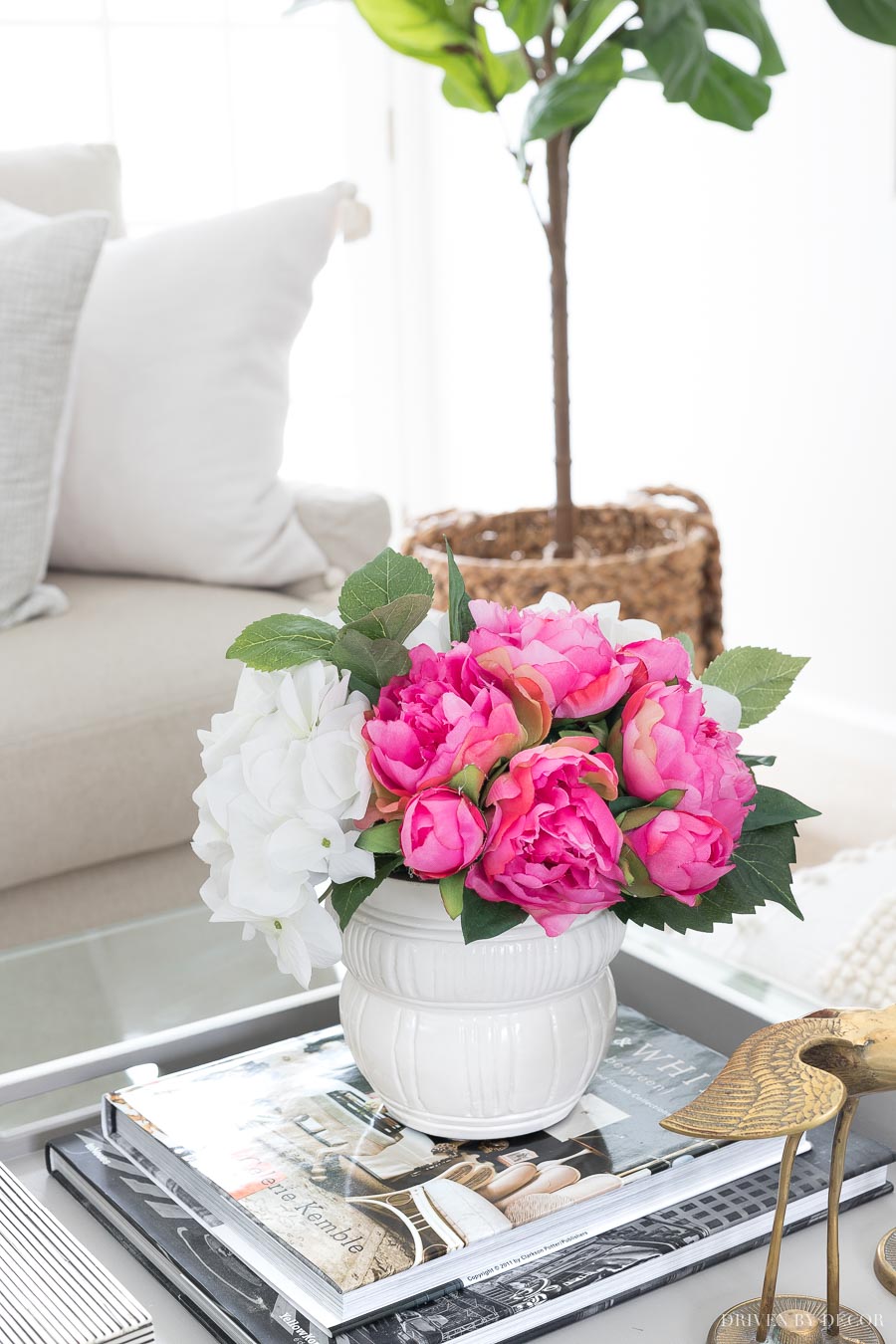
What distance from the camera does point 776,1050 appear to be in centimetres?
53

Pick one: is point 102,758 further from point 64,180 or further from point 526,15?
point 526,15

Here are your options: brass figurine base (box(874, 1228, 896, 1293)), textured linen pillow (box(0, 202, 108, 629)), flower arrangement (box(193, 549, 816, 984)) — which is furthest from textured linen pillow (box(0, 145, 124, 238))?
brass figurine base (box(874, 1228, 896, 1293))

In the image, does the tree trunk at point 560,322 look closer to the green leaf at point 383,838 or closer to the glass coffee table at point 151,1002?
the glass coffee table at point 151,1002

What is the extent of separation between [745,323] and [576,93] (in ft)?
3.66

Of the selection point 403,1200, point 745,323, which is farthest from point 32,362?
point 745,323

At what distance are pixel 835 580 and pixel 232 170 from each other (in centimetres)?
183

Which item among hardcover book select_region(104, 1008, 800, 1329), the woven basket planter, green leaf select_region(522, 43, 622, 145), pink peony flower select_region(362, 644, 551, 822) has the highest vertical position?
green leaf select_region(522, 43, 622, 145)

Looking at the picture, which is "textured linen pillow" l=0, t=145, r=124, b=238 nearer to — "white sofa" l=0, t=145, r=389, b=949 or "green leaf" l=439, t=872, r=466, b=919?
"white sofa" l=0, t=145, r=389, b=949

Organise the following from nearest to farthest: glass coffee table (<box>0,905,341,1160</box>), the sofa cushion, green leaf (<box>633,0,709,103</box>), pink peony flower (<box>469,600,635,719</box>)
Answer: pink peony flower (<box>469,600,635,719</box>) → glass coffee table (<box>0,905,341,1160</box>) → the sofa cushion → green leaf (<box>633,0,709,103</box>)

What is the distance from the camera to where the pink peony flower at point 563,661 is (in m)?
0.58

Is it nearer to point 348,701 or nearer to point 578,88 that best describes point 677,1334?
point 348,701

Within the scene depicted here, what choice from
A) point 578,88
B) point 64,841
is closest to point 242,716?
point 64,841

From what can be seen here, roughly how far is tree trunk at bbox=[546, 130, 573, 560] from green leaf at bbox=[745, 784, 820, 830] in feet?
4.27

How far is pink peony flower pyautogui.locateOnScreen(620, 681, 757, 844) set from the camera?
1.88 ft
